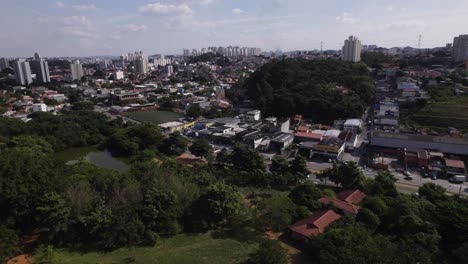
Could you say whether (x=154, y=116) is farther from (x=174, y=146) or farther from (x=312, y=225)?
(x=312, y=225)

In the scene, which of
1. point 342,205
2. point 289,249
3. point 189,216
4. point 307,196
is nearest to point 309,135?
point 307,196

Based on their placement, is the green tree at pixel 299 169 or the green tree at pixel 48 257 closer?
the green tree at pixel 48 257

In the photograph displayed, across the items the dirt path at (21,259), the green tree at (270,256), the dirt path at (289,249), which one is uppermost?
the green tree at (270,256)

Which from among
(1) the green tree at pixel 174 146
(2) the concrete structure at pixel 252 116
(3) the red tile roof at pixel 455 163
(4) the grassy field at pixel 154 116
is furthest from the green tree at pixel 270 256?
(4) the grassy field at pixel 154 116

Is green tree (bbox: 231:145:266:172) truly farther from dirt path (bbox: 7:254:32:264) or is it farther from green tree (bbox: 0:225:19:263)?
green tree (bbox: 0:225:19:263)

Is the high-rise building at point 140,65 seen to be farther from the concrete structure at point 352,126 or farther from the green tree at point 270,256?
the green tree at point 270,256

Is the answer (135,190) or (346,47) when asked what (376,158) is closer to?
(135,190)
